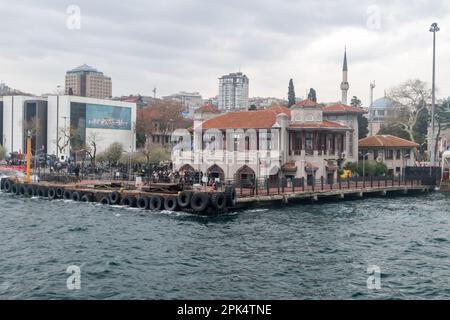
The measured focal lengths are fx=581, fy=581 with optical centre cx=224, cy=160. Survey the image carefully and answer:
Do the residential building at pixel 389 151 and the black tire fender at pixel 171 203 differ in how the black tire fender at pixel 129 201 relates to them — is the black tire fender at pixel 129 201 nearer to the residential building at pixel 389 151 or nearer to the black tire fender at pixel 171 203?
the black tire fender at pixel 171 203


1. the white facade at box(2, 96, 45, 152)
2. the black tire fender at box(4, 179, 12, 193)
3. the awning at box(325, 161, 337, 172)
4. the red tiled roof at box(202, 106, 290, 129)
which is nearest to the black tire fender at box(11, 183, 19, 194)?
the black tire fender at box(4, 179, 12, 193)

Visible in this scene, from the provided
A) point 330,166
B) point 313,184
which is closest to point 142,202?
point 313,184

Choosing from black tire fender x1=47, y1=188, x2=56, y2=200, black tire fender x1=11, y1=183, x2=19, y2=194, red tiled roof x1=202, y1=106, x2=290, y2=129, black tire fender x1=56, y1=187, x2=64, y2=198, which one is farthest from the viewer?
red tiled roof x1=202, y1=106, x2=290, y2=129

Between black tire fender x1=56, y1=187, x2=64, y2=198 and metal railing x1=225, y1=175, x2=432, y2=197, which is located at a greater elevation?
metal railing x1=225, y1=175, x2=432, y2=197

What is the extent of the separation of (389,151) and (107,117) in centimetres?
5006

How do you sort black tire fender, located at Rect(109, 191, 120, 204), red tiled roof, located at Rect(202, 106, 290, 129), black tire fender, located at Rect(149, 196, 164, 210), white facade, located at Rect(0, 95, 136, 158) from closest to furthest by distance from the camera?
1. black tire fender, located at Rect(149, 196, 164, 210)
2. black tire fender, located at Rect(109, 191, 120, 204)
3. red tiled roof, located at Rect(202, 106, 290, 129)
4. white facade, located at Rect(0, 95, 136, 158)

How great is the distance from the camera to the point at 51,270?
965 inches

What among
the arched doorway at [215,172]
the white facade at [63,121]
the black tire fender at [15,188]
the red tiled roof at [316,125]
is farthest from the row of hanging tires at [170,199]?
the white facade at [63,121]

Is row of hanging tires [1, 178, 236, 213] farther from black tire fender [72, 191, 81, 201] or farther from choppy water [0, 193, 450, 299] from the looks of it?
choppy water [0, 193, 450, 299]

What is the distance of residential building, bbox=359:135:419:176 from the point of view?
7081 centimetres

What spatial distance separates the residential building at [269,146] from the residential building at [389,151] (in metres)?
7.57

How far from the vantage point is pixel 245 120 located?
6116 centimetres

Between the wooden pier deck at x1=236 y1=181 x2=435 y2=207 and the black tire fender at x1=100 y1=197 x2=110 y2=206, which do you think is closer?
the wooden pier deck at x1=236 y1=181 x2=435 y2=207
